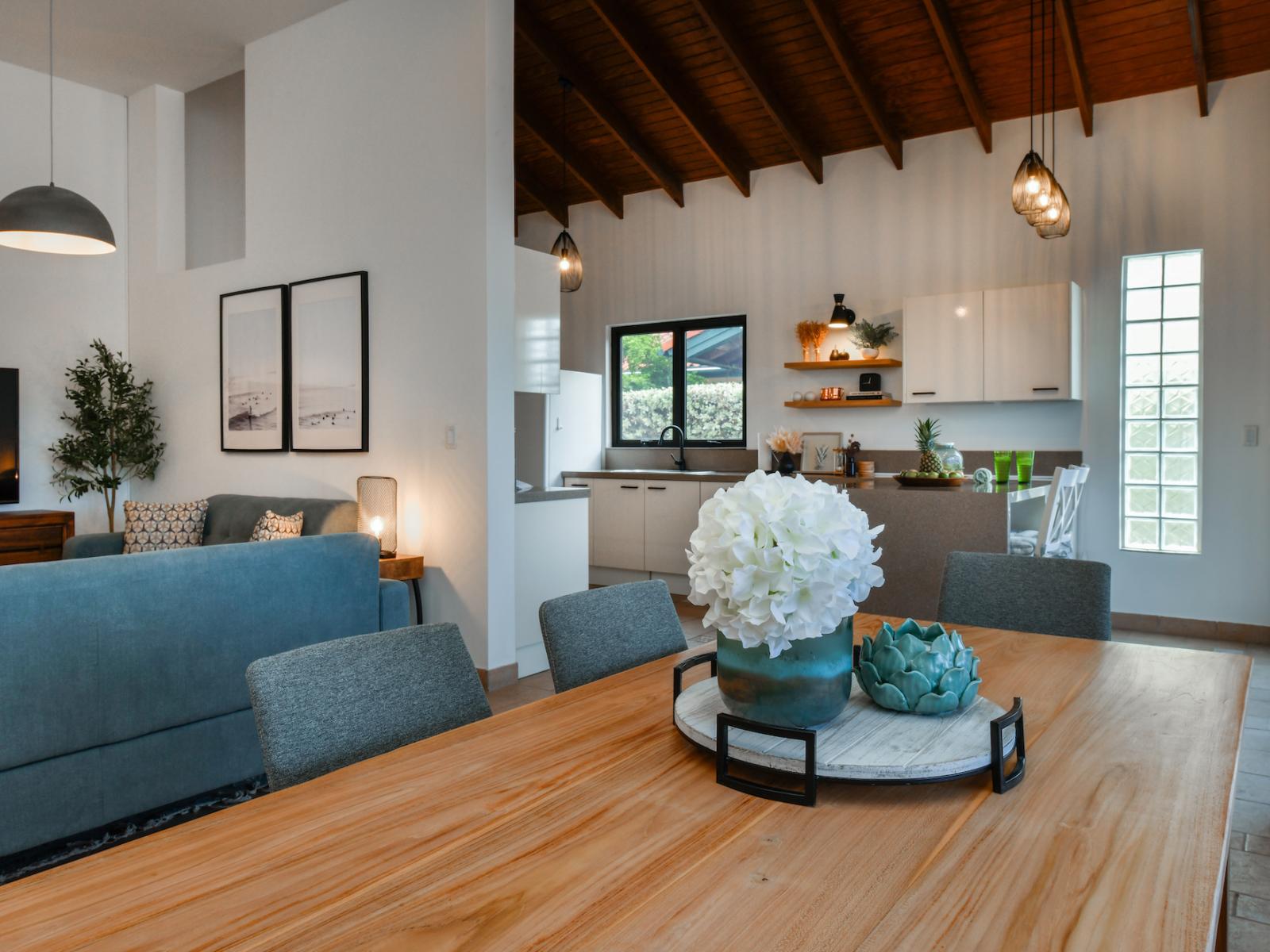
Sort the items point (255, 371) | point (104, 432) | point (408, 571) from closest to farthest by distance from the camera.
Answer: point (408, 571) < point (255, 371) < point (104, 432)

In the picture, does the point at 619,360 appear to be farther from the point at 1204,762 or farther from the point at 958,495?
the point at 1204,762

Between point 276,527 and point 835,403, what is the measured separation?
3746 millimetres

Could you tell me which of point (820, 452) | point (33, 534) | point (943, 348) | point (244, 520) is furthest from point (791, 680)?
point (33, 534)

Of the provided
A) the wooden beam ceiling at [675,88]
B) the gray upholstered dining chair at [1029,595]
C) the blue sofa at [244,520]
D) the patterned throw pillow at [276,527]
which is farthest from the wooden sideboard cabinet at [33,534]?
the gray upholstered dining chair at [1029,595]

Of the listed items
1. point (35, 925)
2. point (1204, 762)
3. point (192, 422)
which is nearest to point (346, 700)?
point (35, 925)

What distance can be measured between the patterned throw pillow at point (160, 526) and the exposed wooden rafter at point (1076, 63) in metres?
5.21

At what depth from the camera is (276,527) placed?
4207 millimetres

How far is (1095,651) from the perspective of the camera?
5.53 feet

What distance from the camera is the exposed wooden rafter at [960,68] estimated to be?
4.62m

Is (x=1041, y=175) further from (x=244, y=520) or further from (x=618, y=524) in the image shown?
(x=244, y=520)

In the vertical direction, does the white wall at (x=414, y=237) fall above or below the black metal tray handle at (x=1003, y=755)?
above

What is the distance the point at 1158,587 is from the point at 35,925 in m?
5.73

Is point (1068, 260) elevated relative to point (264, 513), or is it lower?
elevated

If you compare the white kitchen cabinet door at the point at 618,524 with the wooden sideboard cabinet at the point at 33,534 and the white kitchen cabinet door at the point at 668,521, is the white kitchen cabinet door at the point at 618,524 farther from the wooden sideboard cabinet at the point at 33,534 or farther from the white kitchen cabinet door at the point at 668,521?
the wooden sideboard cabinet at the point at 33,534
